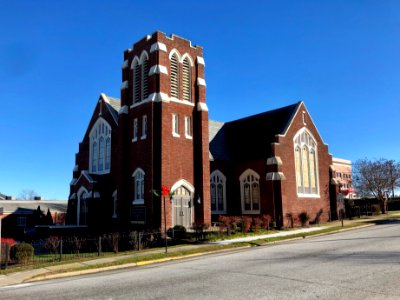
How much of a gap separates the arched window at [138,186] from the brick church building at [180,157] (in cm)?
7

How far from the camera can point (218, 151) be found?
34875 millimetres

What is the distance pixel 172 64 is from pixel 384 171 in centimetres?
3804

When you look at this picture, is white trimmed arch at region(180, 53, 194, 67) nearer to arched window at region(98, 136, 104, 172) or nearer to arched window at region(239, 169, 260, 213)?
arched window at region(239, 169, 260, 213)

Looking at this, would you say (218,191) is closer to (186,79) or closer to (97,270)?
(186,79)

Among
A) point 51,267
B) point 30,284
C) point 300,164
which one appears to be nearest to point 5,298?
point 30,284

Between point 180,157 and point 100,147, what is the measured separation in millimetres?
10297

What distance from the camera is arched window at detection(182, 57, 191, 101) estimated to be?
28.5 m

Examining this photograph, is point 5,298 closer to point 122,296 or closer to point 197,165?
point 122,296

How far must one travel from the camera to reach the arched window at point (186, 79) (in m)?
28.5

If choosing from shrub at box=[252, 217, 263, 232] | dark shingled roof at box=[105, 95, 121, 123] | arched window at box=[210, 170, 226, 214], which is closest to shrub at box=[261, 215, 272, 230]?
shrub at box=[252, 217, 263, 232]

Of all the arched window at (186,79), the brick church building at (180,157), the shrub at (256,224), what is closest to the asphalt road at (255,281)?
the brick church building at (180,157)

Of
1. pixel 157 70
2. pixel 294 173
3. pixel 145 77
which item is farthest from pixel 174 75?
pixel 294 173

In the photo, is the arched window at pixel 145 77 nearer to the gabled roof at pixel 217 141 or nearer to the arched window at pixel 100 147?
the arched window at pixel 100 147

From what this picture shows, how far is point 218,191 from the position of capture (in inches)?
1303
